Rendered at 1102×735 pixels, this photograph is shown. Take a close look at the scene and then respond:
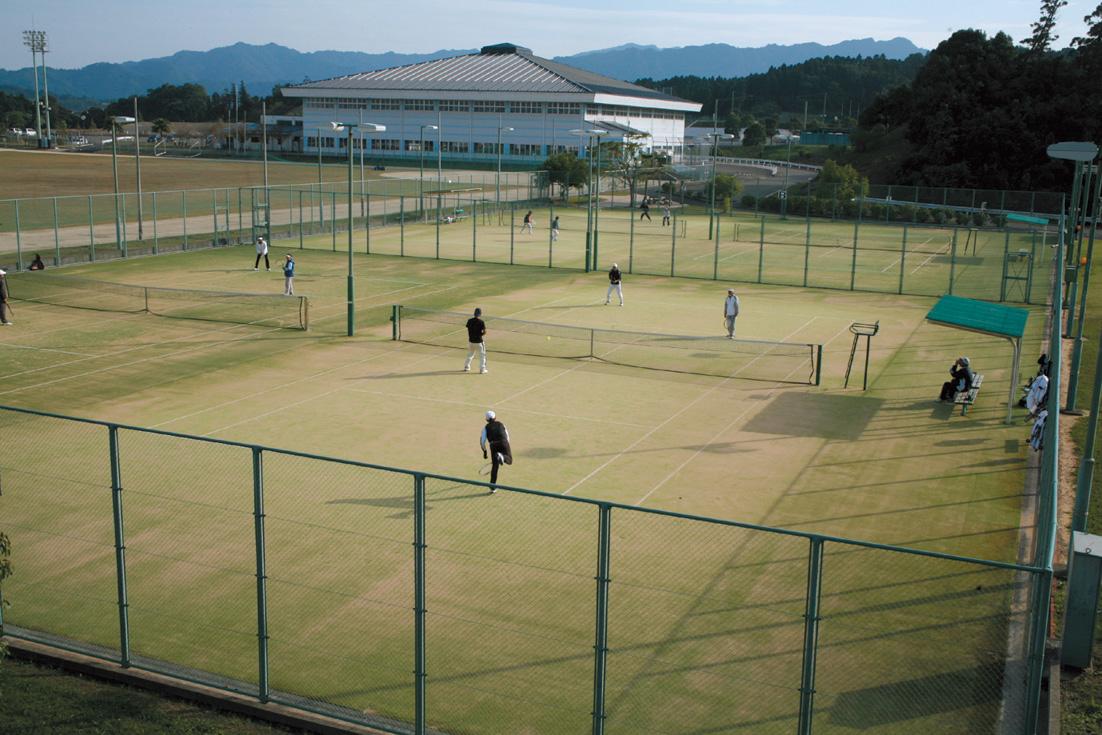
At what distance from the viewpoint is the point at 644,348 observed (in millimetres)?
29219

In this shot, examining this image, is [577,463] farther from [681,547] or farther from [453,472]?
[681,547]

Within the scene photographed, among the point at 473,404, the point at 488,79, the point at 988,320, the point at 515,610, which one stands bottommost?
the point at 515,610

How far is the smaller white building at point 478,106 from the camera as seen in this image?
115 meters

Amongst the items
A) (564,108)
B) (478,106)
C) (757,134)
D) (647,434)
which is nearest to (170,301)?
(647,434)

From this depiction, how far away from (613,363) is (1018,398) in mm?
9755

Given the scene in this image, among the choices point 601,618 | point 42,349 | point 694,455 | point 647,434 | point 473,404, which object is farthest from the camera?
point 42,349

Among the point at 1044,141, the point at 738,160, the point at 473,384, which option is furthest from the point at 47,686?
the point at 738,160

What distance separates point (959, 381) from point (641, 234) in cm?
3920

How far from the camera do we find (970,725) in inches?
403

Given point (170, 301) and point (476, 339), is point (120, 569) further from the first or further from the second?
point (170, 301)

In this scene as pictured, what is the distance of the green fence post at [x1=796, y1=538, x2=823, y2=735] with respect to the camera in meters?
9.37

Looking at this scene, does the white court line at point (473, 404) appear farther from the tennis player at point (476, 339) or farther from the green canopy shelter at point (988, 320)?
the green canopy shelter at point (988, 320)

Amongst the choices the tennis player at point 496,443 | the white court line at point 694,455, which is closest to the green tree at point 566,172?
the white court line at point 694,455

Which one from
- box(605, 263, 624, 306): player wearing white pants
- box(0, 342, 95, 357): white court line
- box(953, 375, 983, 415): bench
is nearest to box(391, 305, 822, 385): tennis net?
box(953, 375, 983, 415): bench
